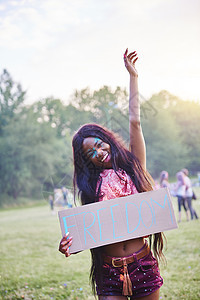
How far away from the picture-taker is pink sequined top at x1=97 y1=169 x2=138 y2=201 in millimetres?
1495

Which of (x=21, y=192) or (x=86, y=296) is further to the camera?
(x=21, y=192)

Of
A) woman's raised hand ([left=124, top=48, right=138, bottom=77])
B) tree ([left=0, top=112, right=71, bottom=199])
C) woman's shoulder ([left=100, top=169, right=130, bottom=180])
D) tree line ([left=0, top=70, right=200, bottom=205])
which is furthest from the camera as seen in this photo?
tree ([left=0, top=112, right=71, bottom=199])

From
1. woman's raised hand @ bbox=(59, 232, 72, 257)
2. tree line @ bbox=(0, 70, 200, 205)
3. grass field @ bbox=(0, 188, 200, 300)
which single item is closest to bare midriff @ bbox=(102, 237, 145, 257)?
woman's raised hand @ bbox=(59, 232, 72, 257)

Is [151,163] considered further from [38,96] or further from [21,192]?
[38,96]

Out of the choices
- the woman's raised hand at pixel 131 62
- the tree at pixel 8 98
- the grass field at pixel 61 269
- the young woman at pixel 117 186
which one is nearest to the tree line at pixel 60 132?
the tree at pixel 8 98

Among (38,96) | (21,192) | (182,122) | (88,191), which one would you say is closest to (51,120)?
(38,96)

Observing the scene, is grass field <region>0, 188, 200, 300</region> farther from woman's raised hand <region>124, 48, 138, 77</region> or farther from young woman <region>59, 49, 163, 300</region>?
woman's raised hand <region>124, 48, 138, 77</region>

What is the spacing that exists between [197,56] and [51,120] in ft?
32.8

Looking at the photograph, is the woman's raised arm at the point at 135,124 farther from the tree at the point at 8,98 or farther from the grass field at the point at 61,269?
the tree at the point at 8,98

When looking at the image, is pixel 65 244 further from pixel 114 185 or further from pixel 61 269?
pixel 61 269

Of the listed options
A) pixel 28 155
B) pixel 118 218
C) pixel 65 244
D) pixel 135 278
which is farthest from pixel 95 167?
pixel 28 155

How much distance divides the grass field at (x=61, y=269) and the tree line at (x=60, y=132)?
2.15m

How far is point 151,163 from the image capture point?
8.48 meters

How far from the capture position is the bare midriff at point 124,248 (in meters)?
1.43
